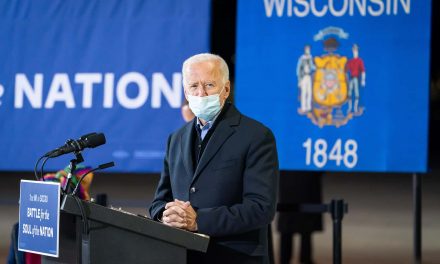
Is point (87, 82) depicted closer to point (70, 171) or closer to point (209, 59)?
point (209, 59)

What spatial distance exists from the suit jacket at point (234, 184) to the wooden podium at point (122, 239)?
0.14 meters

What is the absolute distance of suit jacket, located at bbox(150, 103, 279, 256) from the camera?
220cm

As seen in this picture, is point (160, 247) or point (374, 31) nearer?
point (160, 247)

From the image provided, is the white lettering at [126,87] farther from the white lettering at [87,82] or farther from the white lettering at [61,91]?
the white lettering at [61,91]

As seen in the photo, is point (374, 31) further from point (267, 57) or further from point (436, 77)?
point (436, 77)

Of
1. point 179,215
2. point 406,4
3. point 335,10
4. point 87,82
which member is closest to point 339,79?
point 335,10

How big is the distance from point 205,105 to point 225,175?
0.73ft

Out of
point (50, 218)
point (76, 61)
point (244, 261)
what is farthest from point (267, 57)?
point (50, 218)

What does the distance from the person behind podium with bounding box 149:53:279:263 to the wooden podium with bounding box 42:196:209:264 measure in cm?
14

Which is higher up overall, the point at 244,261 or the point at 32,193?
the point at 32,193

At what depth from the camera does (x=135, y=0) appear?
4859 mm

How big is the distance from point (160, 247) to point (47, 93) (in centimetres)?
306

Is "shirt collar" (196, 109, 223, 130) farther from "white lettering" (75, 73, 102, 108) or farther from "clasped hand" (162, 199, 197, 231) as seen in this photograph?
"white lettering" (75, 73, 102, 108)

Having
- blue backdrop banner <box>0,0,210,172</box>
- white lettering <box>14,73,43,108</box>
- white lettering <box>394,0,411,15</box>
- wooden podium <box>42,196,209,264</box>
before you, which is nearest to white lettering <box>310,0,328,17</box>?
white lettering <box>394,0,411,15</box>
